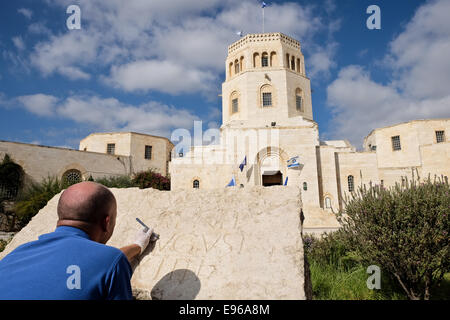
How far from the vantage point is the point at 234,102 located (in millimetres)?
26141

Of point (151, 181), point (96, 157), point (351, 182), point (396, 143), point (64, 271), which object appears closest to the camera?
point (64, 271)

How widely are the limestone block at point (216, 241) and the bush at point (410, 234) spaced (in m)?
2.31

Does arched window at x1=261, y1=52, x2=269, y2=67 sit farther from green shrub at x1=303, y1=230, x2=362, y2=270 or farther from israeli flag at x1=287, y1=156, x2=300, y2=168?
green shrub at x1=303, y1=230, x2=362, y2=270

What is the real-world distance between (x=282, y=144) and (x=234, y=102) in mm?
7051

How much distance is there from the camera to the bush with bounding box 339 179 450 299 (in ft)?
14.3

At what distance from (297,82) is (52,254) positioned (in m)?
26.0

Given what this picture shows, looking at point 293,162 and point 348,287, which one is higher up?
point 293,162

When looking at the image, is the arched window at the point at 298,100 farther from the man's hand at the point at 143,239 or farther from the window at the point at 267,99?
the man's hand at the point at 143,239

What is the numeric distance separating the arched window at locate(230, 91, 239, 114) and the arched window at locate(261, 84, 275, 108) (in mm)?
2279

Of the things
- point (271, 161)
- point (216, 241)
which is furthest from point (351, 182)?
Result: point (216, 241)

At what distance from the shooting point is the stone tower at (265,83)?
2439 centimetres

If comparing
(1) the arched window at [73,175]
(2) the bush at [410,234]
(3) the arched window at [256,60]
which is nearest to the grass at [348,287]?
(2) the bush at [410,234]

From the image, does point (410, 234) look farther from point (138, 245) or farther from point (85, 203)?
point (85, 203)
